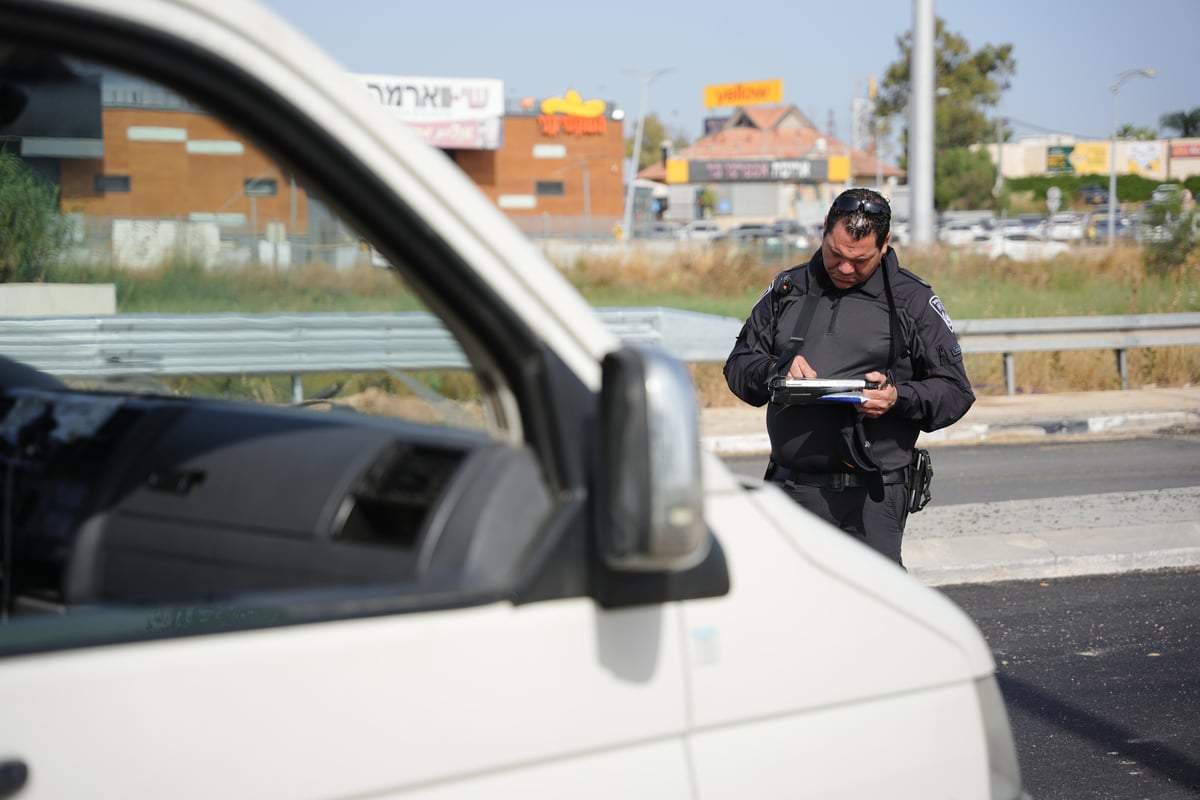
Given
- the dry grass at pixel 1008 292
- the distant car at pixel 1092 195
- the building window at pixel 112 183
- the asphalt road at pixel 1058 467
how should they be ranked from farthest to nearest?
1. the distant car at pixel 1092 195
2. the dry grass at pixel 1008 292
3. the asphalt road at pixel 1058 467
4. the building window at pixel 112 183

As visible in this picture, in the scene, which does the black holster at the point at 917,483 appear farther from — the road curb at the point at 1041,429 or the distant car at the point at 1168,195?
the distant car at the point at 1168,195

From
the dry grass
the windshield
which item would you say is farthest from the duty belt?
the dry grass

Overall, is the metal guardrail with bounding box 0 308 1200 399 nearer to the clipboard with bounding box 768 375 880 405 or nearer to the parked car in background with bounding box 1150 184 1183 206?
the clipboard with bounding box 768 375 880 405

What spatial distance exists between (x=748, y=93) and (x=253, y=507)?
98586 millimetres

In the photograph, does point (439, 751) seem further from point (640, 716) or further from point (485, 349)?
point (485, 349)

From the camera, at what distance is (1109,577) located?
22.3 feet

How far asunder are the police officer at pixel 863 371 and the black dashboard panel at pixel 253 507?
2.37 metres

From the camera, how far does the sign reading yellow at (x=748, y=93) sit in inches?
3799

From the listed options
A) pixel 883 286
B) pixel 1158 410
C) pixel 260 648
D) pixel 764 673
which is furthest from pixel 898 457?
pixel 1158 410

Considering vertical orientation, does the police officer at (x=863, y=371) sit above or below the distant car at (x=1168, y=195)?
below

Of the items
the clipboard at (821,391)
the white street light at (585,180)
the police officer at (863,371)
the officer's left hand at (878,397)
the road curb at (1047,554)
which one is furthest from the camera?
the white street light at (585,180)

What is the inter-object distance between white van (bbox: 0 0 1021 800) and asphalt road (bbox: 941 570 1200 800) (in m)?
2.53

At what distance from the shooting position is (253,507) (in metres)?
1.80

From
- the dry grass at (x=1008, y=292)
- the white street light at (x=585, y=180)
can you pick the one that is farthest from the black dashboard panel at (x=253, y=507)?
the white street light at (x=585, y=180)
